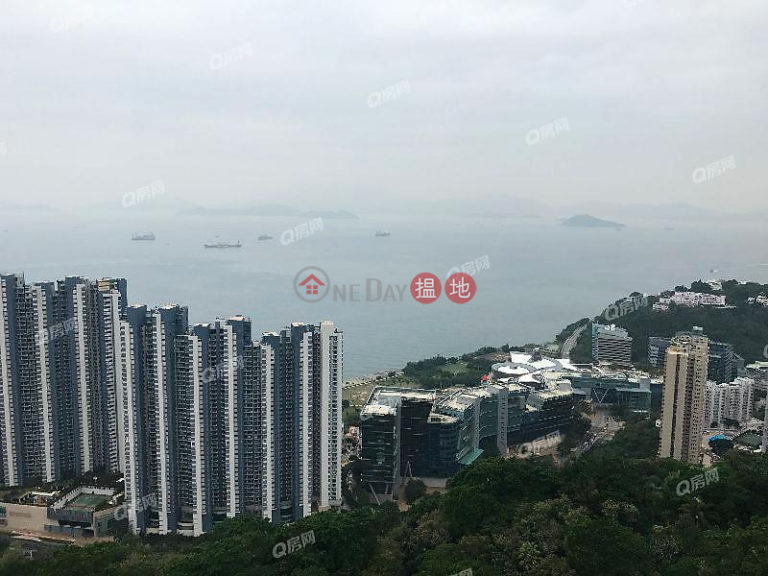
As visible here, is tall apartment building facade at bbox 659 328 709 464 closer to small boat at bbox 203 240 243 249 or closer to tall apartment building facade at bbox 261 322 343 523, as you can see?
tall apartment building facade at bbox 261 322 343 523

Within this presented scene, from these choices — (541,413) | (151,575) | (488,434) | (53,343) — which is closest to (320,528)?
(151,575)

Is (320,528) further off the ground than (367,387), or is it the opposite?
(320,528)

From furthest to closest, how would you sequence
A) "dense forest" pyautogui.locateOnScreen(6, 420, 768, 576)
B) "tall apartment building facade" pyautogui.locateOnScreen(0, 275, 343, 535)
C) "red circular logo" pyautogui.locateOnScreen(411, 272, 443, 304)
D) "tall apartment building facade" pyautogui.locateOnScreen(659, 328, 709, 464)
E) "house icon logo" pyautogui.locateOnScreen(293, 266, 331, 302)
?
"red circular logo" pyautogui.locateOnScreen(411, 272, 443, 304), "house icon logo" pyautogui.locateOnScreen(293, 266, 331, 302), "tall apartment building facade" pyautogui.locateOnScreen(659, 328, 709, 464), "tall apartment building facade" pyautogui.locateOnScreen(0, 275, 343, 535), "dense forest" pyautogui.locateOnScreen(6, 420, 768, 576)

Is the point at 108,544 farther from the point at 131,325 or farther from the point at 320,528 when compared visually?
the point at 131,325

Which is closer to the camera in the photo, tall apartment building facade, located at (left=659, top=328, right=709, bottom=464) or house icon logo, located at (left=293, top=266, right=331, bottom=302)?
tall apartment building facade, located at (left=659, top=328, right=709, bottom=464)

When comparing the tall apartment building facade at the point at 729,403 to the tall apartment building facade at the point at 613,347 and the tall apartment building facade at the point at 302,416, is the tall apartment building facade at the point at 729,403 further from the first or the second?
the tall apartment building facade at the point at 302,416

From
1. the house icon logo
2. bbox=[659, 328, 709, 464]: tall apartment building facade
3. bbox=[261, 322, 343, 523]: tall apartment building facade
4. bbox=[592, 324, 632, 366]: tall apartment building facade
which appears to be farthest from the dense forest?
the house icon logo
